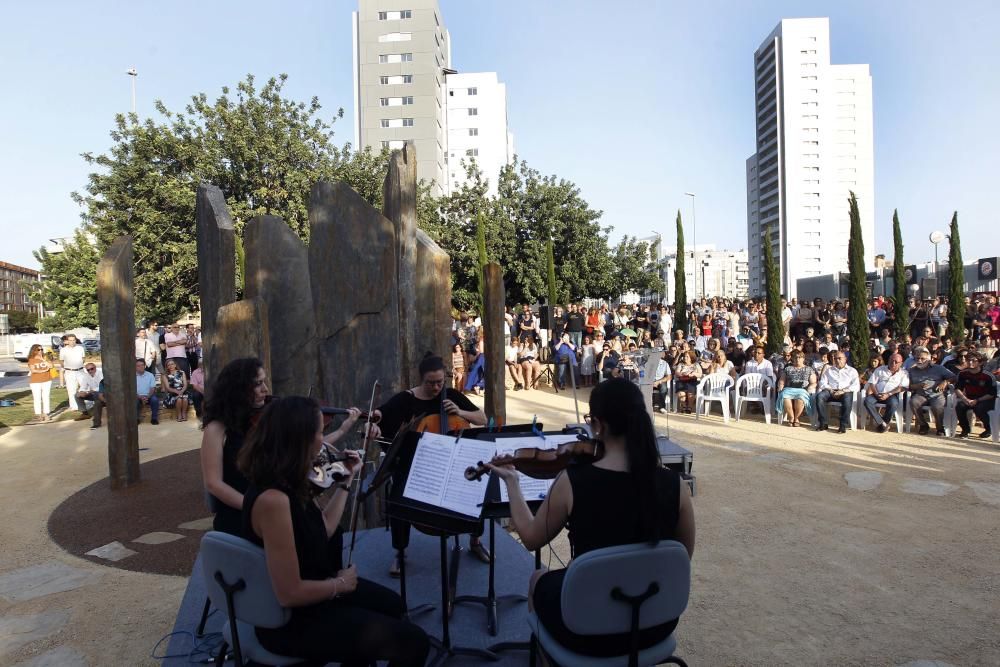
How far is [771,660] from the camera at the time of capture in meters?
3.68

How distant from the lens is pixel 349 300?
5.61 meters

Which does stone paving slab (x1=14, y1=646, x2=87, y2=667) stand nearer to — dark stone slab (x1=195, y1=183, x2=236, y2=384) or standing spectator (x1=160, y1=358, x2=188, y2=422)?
dark stone slab (x1=195, y1=183, x2=236, y2=384)

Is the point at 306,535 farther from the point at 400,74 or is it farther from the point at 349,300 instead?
the point at 400,74

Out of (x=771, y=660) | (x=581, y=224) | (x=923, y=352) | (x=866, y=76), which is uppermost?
(x=866, y=76)

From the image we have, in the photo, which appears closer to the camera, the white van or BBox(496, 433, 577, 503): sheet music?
BBox(496, 433, 577, 503): sheet music

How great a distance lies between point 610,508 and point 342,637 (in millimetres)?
1053

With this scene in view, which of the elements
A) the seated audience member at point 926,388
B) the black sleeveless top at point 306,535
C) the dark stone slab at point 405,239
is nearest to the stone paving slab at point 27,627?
the black sleeveless top at point 306,535

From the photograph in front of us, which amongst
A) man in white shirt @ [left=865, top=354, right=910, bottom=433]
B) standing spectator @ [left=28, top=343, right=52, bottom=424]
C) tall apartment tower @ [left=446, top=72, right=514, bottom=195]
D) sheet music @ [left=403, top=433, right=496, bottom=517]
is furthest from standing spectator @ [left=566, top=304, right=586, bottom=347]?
tall apartment tower @ [left=446, top=72, right=514, bottom=195]

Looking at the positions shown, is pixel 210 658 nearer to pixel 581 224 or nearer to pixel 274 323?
pixel 274 323

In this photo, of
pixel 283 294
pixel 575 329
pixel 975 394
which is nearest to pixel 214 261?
pixel 283 294

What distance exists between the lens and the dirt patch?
548 cm

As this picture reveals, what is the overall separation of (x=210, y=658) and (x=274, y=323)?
147 inches

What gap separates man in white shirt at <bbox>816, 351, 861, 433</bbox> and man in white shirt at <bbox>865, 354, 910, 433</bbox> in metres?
0.25

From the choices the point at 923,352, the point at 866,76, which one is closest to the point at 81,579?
the point at 923,352
